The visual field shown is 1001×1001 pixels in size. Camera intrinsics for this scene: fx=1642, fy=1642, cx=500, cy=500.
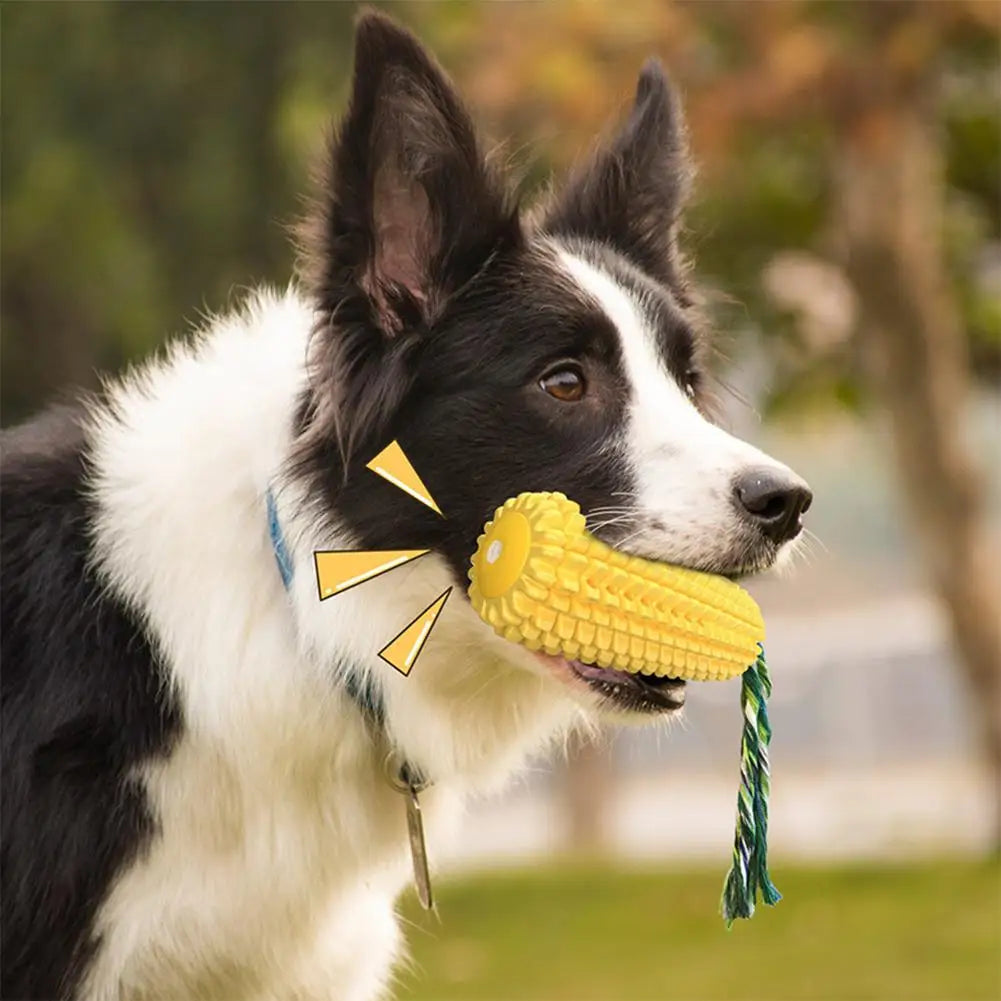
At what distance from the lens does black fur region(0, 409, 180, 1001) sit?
3.03 meters

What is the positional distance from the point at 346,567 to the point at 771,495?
798 mm

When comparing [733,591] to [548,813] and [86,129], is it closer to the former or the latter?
[86,129]

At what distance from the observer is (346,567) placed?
308cm

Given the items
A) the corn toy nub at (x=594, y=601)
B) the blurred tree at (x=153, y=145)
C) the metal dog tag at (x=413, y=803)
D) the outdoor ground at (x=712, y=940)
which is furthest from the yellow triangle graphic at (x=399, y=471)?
the blurred tree at (x=153, y=145)

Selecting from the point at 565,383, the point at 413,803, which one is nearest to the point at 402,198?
the point at 565,383

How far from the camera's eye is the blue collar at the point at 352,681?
318cm

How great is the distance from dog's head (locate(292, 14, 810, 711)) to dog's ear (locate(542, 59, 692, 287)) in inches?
17.0

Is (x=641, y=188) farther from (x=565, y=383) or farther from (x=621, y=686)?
(x=621, y=686)

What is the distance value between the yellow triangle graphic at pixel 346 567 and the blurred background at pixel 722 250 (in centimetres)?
410

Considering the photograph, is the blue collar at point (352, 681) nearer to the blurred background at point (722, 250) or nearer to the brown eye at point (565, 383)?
the brown eye at point (565, 383)

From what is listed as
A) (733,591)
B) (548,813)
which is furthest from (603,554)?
(548,813)

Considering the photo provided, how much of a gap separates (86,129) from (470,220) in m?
6.61

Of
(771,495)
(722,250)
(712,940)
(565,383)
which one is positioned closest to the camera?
(771,495)

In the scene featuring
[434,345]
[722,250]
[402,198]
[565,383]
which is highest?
[402,198]
